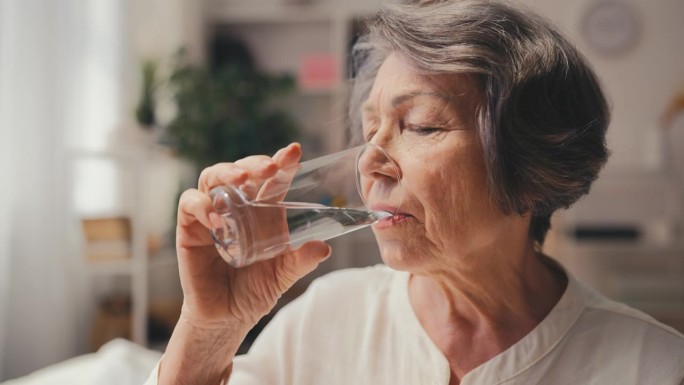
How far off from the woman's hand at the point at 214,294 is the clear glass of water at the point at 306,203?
5cm

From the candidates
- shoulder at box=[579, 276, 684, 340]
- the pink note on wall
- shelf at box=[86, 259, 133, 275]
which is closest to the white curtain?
shelf at box=[86, 259, 133, 275]

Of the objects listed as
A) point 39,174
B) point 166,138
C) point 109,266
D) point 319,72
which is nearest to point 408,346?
point 39,174

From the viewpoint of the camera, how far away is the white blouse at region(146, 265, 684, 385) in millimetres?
1060

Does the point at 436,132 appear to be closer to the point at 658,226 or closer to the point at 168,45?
the point at 168,45

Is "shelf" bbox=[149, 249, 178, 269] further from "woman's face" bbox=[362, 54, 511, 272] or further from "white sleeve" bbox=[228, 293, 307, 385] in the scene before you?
"woman's face" bbox=[362, 54, 511, 272]

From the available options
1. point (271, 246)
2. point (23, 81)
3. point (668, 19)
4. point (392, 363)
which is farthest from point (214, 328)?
point (668, 19)

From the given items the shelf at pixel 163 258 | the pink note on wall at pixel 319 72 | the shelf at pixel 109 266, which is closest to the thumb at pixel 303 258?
the shelf at pixel 109 266

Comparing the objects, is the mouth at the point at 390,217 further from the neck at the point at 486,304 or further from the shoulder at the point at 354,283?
the shoulder at the point at 354,283

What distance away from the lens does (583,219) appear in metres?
4.23

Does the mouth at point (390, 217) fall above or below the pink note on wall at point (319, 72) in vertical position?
below

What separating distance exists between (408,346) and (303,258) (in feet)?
0.99

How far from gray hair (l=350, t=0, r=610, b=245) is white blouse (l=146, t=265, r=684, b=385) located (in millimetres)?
202

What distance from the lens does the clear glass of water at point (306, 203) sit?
0.84m

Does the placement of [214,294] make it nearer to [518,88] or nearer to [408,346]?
[408,346]
